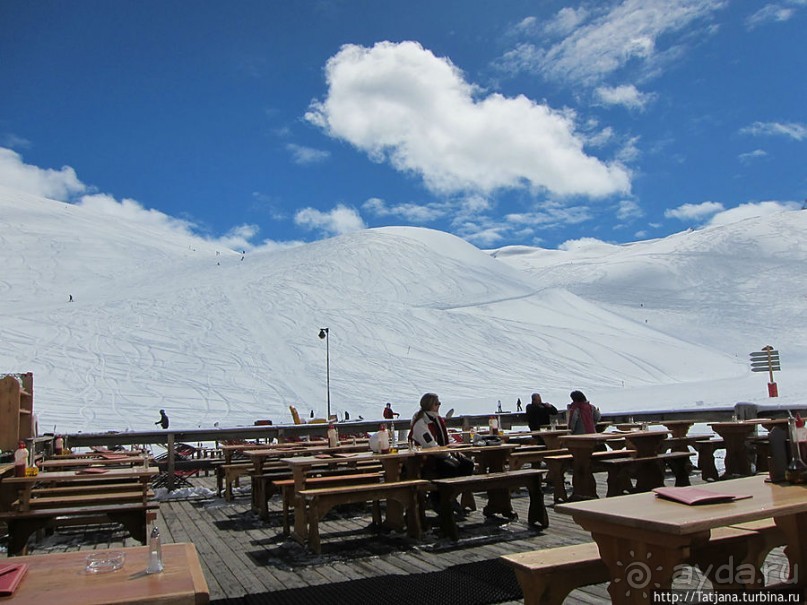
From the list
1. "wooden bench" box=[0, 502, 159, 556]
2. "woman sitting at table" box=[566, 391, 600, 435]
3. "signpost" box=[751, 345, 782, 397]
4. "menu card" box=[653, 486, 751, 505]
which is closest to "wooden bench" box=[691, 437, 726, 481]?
"woman sitting at table" box=[566, 391, 600, 435]

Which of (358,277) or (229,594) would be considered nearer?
(229,594)

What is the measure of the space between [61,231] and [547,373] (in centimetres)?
5716

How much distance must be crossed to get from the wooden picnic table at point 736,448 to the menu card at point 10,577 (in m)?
8.70

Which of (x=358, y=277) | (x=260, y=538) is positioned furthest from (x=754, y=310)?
(x=260, y=538)

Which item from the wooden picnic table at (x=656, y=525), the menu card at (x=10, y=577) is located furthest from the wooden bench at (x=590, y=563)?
the menu card at (x=10, y=577)

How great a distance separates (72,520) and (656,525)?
4.95 metres

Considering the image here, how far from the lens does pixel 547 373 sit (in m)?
41.5

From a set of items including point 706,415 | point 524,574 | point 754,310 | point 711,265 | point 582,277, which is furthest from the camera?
point 582,277

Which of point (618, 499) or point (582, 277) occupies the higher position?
point (582, 277)

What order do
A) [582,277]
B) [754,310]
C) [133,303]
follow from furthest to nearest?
[582,277] → [754,310] → [133,303]

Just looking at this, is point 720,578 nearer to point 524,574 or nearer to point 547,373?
point 524,574

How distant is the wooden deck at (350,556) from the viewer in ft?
15.3

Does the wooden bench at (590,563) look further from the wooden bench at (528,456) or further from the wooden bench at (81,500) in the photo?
the wooden bench at (528,456)

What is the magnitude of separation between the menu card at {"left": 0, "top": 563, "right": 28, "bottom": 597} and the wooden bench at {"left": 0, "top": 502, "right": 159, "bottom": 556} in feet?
10.6
